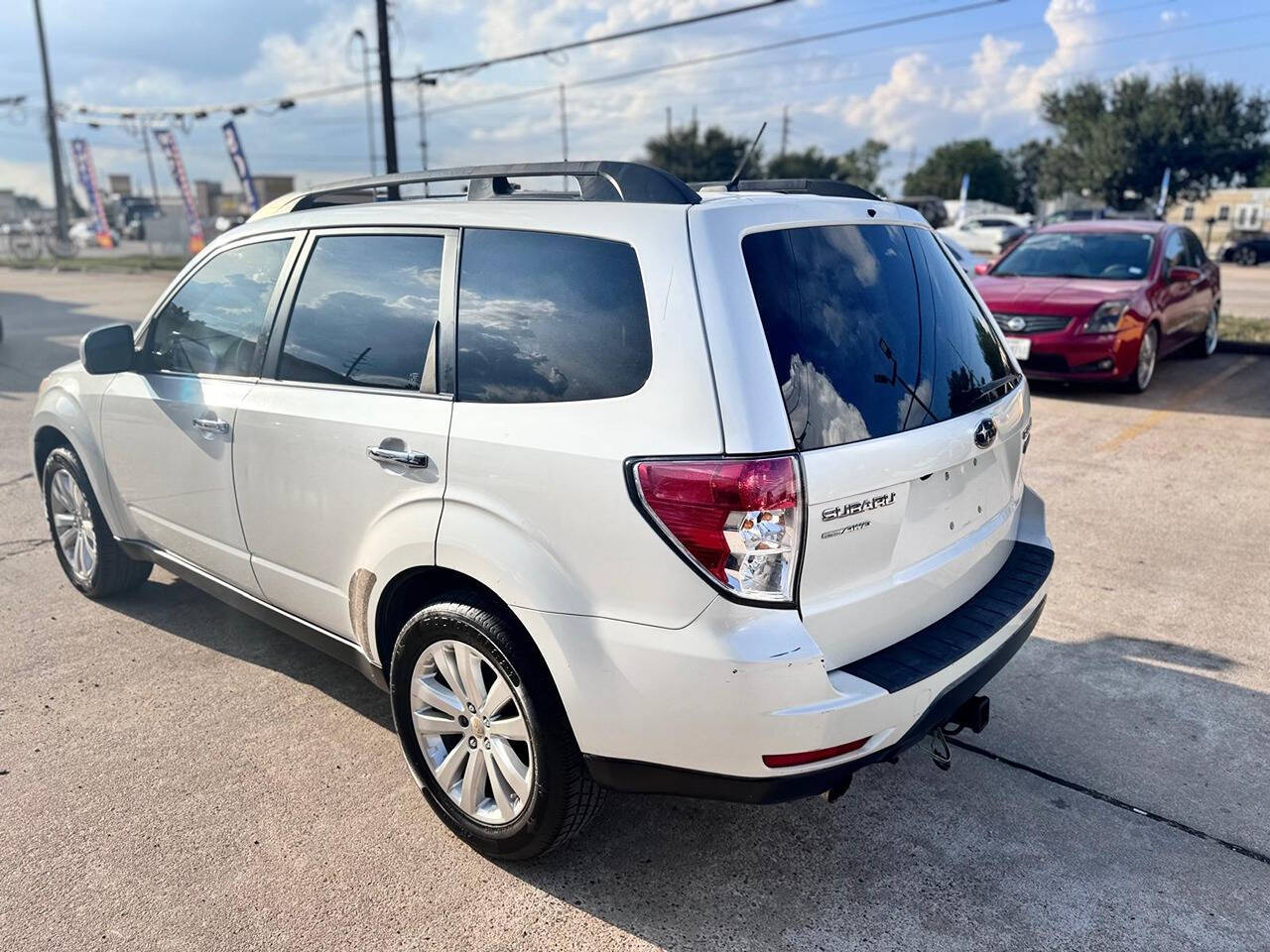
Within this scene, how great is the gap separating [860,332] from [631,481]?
0.76 meters

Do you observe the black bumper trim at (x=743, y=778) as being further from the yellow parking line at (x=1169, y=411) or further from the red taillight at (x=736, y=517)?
the yellow parking line at (x=1169, y=411)

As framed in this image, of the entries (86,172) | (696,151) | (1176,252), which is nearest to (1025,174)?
(696,151)

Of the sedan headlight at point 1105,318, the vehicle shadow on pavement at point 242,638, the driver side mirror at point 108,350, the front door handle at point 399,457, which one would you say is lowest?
the vehicle shadow on pavement at point 242,638

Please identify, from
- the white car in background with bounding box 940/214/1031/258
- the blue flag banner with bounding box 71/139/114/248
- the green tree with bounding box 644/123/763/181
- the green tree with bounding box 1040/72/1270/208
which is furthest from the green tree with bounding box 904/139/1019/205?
the blue flag banner with bounding box 71/139/114/248

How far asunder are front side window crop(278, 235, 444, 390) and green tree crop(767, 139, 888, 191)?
69.8 metres

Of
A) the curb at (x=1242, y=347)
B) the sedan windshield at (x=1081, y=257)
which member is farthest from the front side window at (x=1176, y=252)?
the curb at (x=1242, y=347)

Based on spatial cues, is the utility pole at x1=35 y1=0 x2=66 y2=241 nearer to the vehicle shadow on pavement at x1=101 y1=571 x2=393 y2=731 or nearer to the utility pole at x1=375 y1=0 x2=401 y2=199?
the utility pole at x1=375 y1=0 x2=401 y2=199

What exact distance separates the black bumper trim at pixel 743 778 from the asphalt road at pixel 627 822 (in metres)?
0.44

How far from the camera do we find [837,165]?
8750cm

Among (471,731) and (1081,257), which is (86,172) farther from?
(471,731)

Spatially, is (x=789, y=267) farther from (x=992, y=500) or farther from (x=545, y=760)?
(x=545, y=760)

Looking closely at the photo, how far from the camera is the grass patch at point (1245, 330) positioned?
1216 centimetres

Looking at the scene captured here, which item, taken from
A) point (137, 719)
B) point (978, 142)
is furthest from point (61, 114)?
point (978, 142)

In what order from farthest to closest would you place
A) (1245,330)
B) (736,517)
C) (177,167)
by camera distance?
(177,167), (1245,330), (736,517)
